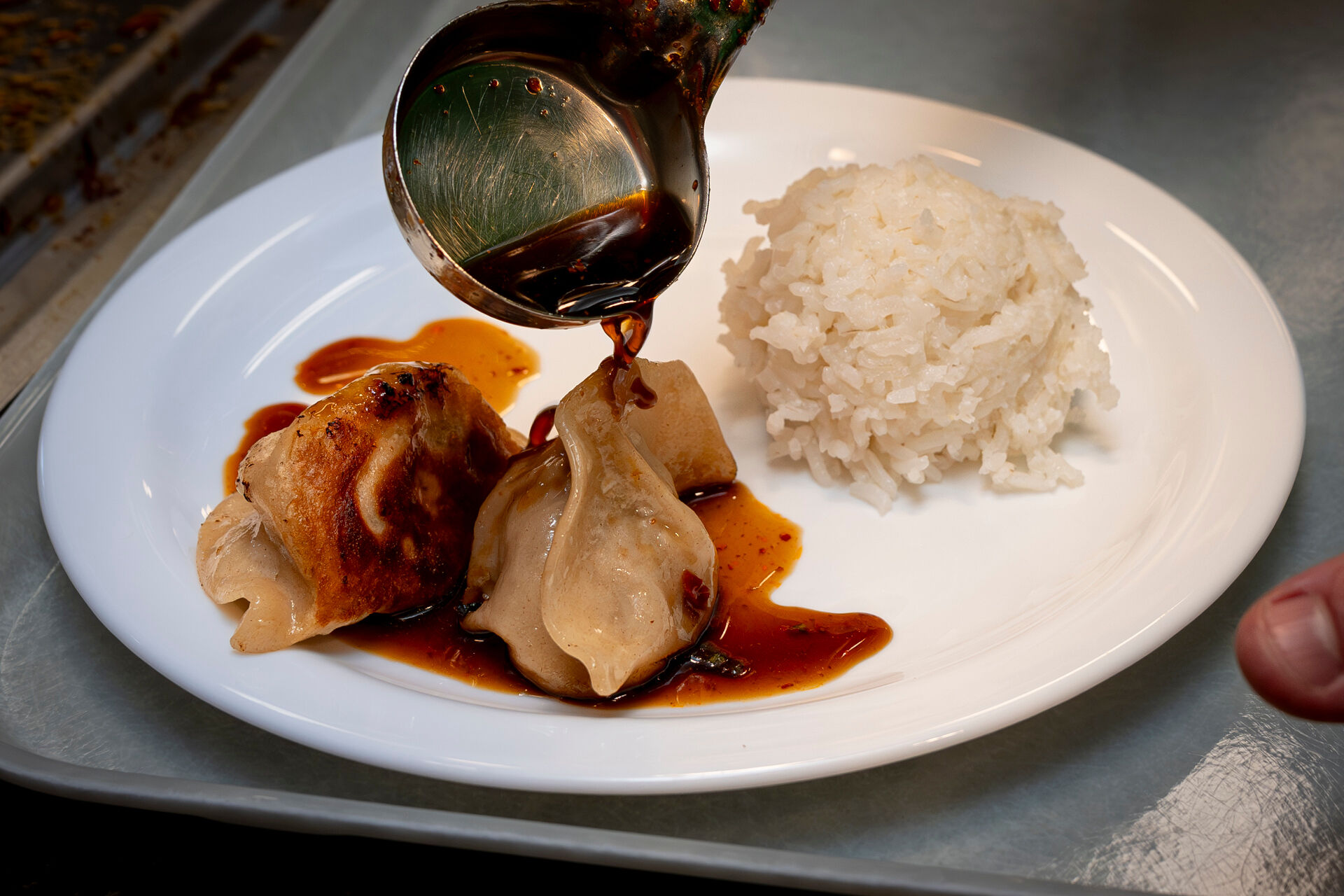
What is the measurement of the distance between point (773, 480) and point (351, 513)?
997 mm

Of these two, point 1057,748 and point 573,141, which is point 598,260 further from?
point 1057,748

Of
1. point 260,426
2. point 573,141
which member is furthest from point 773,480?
point 260,426

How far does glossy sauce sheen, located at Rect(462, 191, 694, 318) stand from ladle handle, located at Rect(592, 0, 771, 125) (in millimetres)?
243

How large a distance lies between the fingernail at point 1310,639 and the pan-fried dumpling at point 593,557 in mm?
1055

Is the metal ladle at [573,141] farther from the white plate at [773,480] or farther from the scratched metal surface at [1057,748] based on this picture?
the scratched metal surface at [1057,748]

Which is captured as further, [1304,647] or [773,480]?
[773,480]

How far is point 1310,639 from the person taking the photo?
44.2 inches

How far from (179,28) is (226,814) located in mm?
3700

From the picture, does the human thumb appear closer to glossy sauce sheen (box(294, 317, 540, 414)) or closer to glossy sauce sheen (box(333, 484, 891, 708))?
glossy sauce sheen (box(333, 484, 891, 708))

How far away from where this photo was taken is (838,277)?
2.39 meters

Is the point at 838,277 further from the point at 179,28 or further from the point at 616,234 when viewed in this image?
the point at 179,28

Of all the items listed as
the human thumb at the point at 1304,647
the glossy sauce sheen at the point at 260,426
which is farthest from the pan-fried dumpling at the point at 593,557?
the human thumb at the point at 1304,647

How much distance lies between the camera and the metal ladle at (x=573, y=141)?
2018 mm

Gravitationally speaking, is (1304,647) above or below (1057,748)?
above
